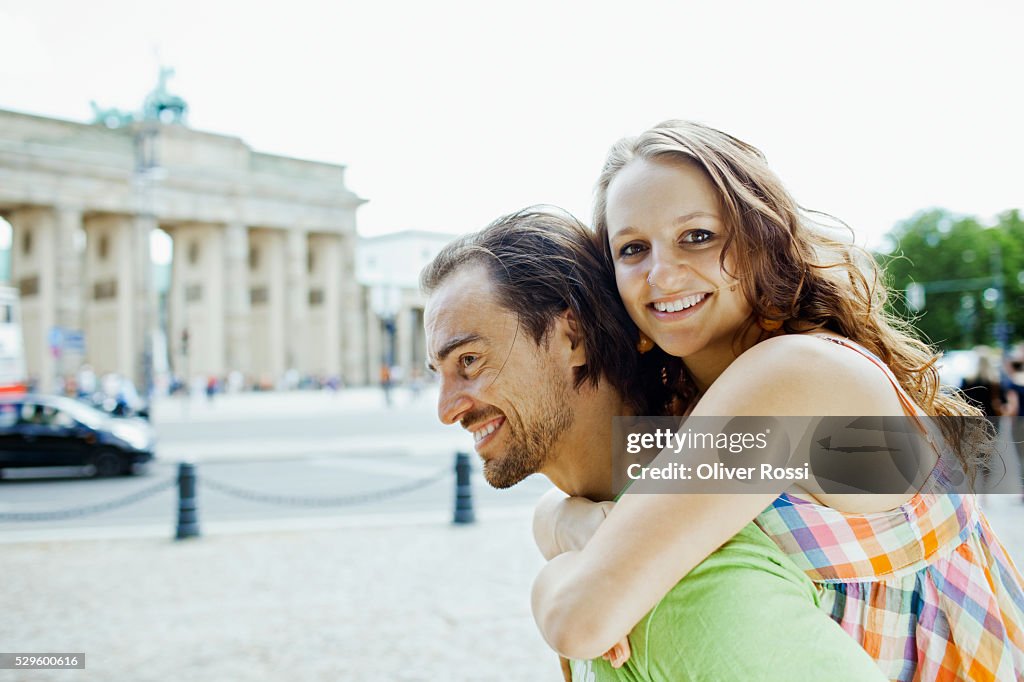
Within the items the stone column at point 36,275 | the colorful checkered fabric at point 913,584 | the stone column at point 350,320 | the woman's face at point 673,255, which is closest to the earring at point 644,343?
the woman's face at point 673,255

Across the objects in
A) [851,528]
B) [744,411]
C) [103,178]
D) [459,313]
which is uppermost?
[103,178]

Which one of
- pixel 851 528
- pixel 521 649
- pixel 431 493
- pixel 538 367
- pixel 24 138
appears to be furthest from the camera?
pixel 24 138

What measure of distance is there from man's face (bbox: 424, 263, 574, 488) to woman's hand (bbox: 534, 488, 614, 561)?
0.09m

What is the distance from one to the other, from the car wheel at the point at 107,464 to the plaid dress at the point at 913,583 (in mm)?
18266

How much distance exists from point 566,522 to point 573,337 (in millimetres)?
324

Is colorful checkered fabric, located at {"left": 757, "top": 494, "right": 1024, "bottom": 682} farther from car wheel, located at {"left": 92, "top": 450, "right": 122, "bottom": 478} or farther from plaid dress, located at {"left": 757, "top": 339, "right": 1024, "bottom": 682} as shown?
car wheel, located at {"left": 92, "top": 450, "right": 122, "bottom": 478}

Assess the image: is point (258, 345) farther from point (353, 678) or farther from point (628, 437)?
point (628, 437)

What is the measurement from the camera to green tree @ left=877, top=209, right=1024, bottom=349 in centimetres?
5934

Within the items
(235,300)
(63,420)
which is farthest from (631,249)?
(235,300)

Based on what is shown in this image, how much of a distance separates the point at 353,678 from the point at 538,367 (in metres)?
5.00

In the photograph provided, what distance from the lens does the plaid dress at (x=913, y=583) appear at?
128 cm

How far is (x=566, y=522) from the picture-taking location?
159 centimetres

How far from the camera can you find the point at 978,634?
135 cm

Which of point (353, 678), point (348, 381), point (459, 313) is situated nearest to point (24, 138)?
point (348, 381)
